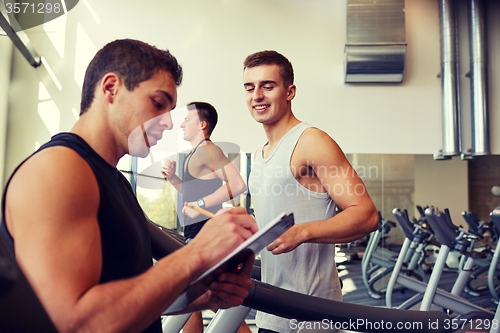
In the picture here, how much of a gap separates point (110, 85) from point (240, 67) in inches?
147

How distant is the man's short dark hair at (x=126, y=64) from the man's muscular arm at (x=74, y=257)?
206 millimetres

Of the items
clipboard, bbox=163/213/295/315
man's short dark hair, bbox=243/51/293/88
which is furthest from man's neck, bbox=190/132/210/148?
clipboard, bbox=163/213/295/315

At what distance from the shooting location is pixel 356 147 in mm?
4188

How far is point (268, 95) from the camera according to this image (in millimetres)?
1407

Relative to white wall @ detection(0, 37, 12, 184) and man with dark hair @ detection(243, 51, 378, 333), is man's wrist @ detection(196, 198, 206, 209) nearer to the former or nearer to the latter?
man with dark hair @ detection(243, 51, 378, 333)

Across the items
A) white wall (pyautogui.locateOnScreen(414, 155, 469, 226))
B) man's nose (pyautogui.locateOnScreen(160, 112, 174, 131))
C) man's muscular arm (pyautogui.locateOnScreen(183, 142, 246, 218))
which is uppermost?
man's nose (pyautogui.locateOnScreen(160, 112, 174, 131))

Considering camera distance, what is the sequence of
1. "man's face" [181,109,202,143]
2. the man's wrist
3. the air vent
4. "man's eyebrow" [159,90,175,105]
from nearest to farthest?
"man's eyebrow" [159,90,175,105]
the man's wrist
"man's face" [181,109,202,143]
the air vent

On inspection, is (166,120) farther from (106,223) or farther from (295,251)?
(295,251)

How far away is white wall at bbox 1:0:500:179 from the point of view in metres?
4.14

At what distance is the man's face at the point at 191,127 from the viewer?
2.36 meters

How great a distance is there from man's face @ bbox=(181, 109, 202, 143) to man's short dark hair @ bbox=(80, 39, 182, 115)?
1568 mm

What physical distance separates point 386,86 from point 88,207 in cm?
427

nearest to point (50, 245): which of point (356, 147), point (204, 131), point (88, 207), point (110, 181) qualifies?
point (88, 207)

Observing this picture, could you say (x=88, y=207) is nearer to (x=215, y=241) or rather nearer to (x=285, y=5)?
(x=215, y=241)
